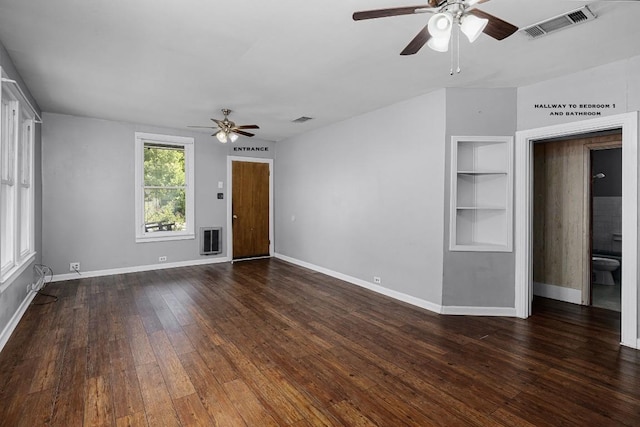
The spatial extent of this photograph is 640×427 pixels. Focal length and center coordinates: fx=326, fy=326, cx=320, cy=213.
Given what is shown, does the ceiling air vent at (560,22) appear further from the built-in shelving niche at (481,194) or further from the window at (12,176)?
the window at (12,176)

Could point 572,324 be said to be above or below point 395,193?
below

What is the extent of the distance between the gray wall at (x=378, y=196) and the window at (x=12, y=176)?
4.02 metres

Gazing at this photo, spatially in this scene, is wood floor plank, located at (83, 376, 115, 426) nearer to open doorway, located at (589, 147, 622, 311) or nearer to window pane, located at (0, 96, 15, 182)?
window pane, located at (0, 96, 15, 182)

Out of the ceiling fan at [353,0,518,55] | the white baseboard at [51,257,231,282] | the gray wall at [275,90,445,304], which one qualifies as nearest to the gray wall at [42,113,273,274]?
the white baseboard at [51,257,231,282]

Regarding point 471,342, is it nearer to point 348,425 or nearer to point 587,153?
point 348,425

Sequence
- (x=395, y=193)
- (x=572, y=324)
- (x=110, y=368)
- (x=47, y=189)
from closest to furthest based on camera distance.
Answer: (x=110, y=368), (x=572, y=324), (x=395, y=193), (x=47, y=189)

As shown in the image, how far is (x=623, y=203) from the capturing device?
303cm

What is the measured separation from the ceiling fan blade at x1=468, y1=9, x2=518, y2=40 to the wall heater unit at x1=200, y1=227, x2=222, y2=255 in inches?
228

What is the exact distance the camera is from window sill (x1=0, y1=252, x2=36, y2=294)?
2.92 metres

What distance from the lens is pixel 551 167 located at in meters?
4.46

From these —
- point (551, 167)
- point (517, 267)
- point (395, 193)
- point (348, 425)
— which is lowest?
point (348, 425)

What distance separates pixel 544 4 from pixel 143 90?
411 cm

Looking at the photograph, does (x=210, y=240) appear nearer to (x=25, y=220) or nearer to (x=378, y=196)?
(x=25, y=220)

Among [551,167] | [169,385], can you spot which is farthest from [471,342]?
[551,167]
